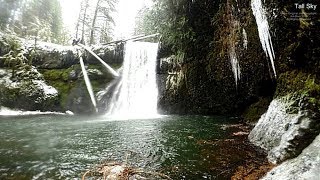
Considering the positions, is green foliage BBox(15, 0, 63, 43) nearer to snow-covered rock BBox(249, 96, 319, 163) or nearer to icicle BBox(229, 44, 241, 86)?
icicle BBox(229, 44, 241, 86)

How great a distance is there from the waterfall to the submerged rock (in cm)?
1021

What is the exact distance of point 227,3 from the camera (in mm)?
11523

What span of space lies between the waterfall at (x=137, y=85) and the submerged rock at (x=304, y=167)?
402 inches

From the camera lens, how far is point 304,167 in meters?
3.94

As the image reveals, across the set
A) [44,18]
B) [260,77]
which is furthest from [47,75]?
[260,77]

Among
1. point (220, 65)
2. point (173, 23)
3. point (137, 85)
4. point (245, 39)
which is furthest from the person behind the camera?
point (137, 85)

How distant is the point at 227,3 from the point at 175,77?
4628 mm

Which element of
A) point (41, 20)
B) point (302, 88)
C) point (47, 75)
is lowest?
point (302, 88)

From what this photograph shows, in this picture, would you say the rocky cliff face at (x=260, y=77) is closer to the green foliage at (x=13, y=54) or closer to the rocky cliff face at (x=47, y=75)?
the rocky cliff face at (x=47, y=75)

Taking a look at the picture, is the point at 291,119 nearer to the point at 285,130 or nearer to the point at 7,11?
the point at 285,130

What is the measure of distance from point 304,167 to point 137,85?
11.9 metres

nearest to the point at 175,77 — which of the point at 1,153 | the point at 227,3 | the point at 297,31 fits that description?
the point at 227,3

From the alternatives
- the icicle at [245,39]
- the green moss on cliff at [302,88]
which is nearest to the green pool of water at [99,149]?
the green moss on cliff at [302,88]

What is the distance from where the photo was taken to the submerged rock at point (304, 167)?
368cm
